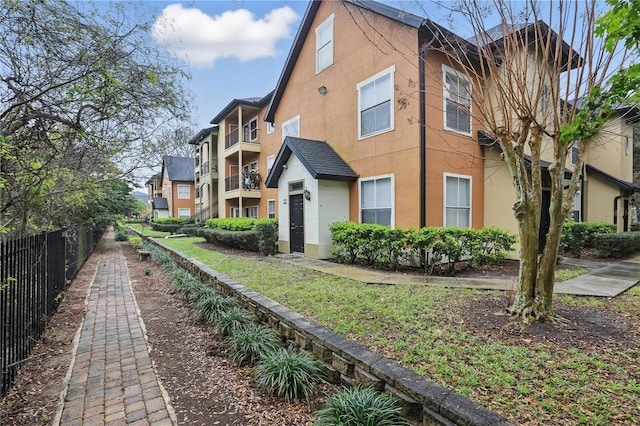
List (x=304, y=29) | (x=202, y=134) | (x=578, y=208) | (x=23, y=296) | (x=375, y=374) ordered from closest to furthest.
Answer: (x=375, y=374), (x=23, y=296), (x=578, y=208), (x=304, y=29), (x=202, y=134)

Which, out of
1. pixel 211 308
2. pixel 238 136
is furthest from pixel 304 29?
pixel 211 308

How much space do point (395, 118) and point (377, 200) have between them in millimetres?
2595

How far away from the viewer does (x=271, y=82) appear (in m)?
17.2

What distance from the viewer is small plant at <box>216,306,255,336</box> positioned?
479cm

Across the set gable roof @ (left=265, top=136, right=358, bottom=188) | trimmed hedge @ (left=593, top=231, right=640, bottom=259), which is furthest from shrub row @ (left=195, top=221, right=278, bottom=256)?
trimmed hedge @ (left=593, top=231, right=640, bottom=259)

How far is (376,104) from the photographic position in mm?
10414

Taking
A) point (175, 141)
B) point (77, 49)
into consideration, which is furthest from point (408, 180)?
point (77, 49)

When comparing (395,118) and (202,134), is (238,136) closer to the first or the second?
(202,134)

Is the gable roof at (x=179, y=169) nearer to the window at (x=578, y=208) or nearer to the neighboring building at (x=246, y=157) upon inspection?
the neighboring building at (x=246, y=157)

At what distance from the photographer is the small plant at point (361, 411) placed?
254 centimetres

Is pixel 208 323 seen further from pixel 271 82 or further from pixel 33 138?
pixel 271 82

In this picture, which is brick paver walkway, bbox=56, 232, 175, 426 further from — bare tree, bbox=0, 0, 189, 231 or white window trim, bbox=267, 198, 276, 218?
white window trim, bbox=267, 198, 276, 218

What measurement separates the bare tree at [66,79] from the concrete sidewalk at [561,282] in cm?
538

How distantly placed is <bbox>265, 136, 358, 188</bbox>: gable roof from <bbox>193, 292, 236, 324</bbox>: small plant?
555 cm
